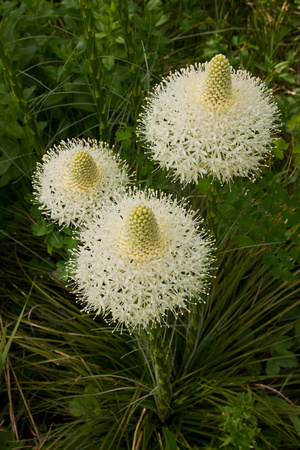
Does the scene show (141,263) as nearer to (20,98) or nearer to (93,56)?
(93,56)

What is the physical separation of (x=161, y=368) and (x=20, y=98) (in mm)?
1488

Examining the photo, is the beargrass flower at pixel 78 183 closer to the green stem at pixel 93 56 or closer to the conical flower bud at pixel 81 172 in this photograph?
the conical flower bud at pixel 81 172

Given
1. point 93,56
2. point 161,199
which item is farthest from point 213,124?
point 93,56

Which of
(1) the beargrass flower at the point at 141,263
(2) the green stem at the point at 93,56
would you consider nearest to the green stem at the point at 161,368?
(1) the beargrass flower at the point at 141,263

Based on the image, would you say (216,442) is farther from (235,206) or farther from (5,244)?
(5,244)

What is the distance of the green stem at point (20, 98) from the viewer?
2021 mm

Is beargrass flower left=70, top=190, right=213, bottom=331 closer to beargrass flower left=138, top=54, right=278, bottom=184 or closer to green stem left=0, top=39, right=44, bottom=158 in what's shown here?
beargrass flower left=138, top=54, right=278, bottom=184

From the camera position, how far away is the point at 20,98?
2182 millimetres

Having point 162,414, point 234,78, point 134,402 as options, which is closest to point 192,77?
point 234,78

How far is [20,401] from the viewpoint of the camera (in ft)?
7.67

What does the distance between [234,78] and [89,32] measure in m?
0.69

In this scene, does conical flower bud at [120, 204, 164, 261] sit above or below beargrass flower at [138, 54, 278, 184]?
below

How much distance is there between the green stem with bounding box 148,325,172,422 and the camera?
1676mm

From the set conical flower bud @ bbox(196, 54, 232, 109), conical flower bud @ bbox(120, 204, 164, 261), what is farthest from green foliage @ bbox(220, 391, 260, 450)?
conical flower bud @ bbox(196, 54, 232, 109)
